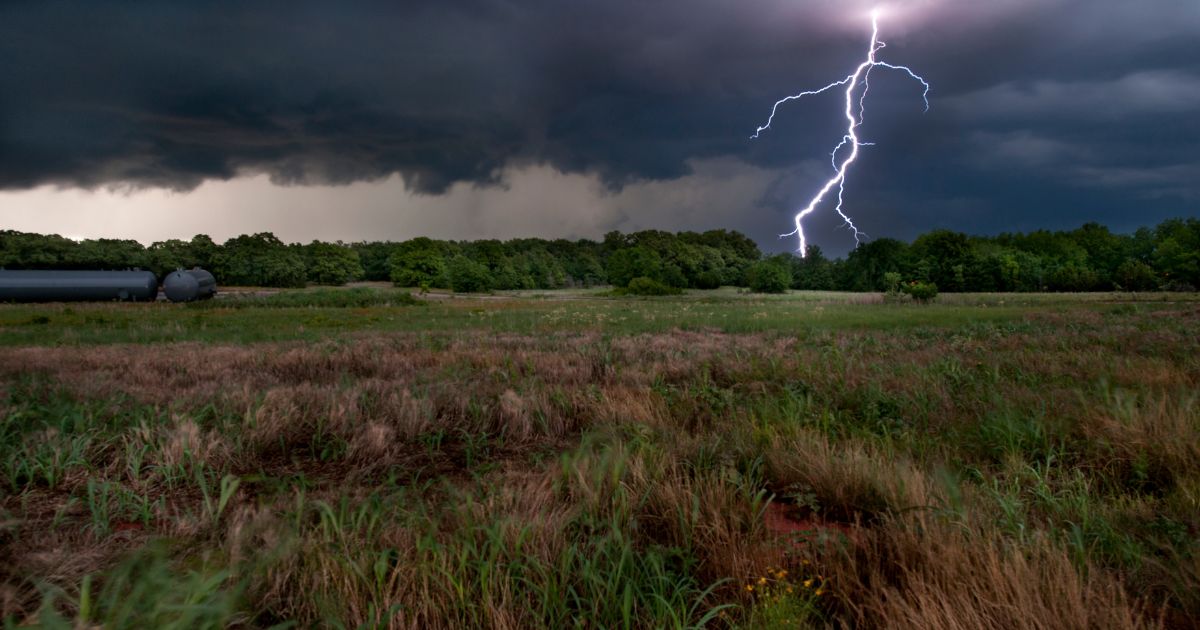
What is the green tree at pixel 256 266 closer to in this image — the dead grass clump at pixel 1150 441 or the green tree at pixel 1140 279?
the dead grass clump at pixel 1150 441

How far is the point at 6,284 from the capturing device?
36438 mm

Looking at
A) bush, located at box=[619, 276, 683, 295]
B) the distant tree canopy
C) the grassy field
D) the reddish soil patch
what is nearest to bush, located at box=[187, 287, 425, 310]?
the grassy field

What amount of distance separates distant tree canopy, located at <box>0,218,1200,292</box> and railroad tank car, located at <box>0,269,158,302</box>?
5310 cm

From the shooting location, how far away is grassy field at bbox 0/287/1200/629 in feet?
8.22

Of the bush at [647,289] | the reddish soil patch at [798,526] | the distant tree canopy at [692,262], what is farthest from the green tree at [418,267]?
the reddish soil patch at [798,526]

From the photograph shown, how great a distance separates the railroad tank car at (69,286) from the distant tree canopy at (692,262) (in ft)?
174

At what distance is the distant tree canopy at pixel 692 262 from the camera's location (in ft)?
310

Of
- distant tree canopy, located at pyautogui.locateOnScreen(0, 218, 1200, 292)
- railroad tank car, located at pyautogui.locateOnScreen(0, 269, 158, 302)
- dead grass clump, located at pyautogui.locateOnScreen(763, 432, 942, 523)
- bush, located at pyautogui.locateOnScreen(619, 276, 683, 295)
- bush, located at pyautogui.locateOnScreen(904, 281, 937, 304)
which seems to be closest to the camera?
dead grass clump, located at pyautogui.locateOnScreen(763, 432, 942, 523)

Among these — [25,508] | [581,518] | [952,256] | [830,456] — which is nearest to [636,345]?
[830,456]

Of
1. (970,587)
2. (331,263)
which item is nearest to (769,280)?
(331,263)

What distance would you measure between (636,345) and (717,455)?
8.47 metres

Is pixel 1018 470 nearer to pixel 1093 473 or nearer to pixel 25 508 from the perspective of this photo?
pixel 1093 473

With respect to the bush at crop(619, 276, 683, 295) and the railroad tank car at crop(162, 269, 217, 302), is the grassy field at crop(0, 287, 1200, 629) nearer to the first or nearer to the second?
the railroad tank car at crop(162, 269, 217, 302)

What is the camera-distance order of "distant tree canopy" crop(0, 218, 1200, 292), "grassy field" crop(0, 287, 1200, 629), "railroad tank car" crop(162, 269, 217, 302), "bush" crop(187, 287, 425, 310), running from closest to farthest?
"grassy field" crop(0, 287, 1200, 629) < "bush" crop(187, 287, 425, 310) < "railroad tank car" crop(162, 269, 217, 302) < "distant tree canopy" crop(0, 218, 1200, 292)
